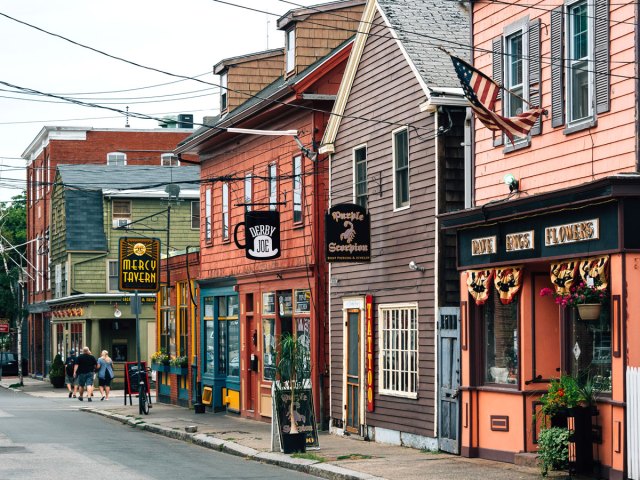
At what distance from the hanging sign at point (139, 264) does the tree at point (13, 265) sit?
2164cm

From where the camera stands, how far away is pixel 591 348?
55.2 ft

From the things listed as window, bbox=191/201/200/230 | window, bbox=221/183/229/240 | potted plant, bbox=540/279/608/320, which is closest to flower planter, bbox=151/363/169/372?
window, bbox=221/183/229/240

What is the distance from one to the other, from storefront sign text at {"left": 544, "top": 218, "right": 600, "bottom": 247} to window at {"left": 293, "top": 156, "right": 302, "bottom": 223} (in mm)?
11550

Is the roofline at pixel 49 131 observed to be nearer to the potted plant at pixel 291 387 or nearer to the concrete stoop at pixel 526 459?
the potted plant at pixel 291 387

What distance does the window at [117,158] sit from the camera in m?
72.2

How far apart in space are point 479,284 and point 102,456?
705 centimetres

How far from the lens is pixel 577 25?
55.6ft

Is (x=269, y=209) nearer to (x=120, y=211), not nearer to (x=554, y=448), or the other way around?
(x=554, y=448)

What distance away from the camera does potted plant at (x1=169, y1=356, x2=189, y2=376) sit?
3722 centimetres

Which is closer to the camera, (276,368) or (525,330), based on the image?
(525,330)

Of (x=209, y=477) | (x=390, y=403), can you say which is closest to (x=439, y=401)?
(x=390, y=403)

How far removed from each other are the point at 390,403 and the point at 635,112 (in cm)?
943

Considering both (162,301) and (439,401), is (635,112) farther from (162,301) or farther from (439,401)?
(162,301)

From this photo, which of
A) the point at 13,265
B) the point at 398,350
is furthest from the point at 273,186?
the point at 13,265
